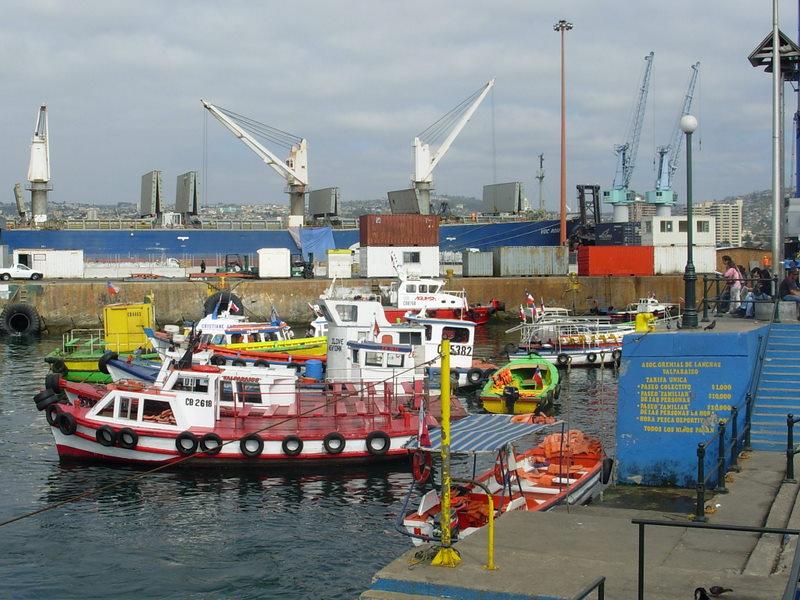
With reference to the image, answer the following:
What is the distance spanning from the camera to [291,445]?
924 inches

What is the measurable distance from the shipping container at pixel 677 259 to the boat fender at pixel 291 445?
161ft

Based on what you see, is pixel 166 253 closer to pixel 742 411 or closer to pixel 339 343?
pixel 339 343

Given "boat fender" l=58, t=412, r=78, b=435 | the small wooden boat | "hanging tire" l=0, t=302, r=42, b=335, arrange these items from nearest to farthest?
1. "boat fender" l=58, t=412, r=78, b=435
2. the small wooden boat
3. "hanging tire" l=0, t=302, r=42, b=335

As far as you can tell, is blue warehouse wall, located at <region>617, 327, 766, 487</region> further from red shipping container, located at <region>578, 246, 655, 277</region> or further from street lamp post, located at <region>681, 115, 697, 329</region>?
red shipping container, located at <region>578, 246, 655, 277</region>

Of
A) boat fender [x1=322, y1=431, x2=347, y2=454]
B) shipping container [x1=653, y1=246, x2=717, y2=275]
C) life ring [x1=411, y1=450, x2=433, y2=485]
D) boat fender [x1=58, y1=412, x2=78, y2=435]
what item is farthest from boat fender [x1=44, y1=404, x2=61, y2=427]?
shipping container [x1=653, y1=246, x2=717, y2=275]

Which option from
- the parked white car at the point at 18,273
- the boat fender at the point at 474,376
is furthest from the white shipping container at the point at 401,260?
the boat fender at the point at 474,376

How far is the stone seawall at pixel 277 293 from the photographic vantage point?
58.9 meters

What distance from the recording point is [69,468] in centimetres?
2384

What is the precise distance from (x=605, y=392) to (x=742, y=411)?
20.8 meters

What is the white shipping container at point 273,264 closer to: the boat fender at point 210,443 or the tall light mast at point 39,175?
the tall light mast at point 39,175

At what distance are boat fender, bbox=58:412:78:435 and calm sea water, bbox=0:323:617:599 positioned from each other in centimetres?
104

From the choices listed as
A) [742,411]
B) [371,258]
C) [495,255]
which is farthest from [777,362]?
[495,255]

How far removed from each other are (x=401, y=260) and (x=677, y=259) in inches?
837

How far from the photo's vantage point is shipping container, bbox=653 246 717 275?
66.4 metres
